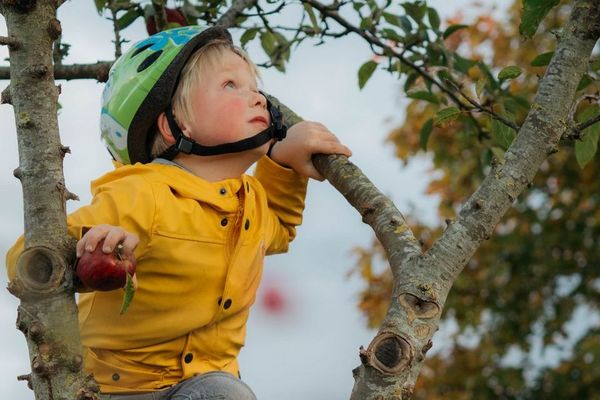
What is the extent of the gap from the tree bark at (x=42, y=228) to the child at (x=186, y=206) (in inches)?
14.6

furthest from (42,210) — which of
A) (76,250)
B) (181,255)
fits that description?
(181,255)

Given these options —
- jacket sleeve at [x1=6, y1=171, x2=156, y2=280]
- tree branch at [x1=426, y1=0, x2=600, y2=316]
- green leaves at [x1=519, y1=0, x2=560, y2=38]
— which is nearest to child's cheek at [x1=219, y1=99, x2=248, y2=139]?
jacket sleeve at [x1=6, y1=171, x2=156, y2=280]

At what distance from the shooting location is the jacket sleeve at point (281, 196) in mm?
3158

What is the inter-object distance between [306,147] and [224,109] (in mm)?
274

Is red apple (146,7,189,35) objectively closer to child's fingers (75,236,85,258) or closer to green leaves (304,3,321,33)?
green leaves (304,3,321,33)

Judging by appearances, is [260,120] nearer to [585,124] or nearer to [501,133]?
[501,133]

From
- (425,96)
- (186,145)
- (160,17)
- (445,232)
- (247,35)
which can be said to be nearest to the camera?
(445,232)

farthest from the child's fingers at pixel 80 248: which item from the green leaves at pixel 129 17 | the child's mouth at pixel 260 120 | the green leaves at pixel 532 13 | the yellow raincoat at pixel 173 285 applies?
the green leaves at pixel 129 17

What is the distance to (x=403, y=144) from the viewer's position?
12227 mm

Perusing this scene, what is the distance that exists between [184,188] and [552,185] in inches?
381

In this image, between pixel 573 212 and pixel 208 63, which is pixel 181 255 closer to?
pixel 208 63

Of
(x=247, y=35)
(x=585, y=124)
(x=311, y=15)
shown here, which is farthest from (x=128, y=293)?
(x=247, y=35)

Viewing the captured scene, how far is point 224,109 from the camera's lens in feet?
9.46

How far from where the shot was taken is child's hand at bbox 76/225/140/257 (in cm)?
209
